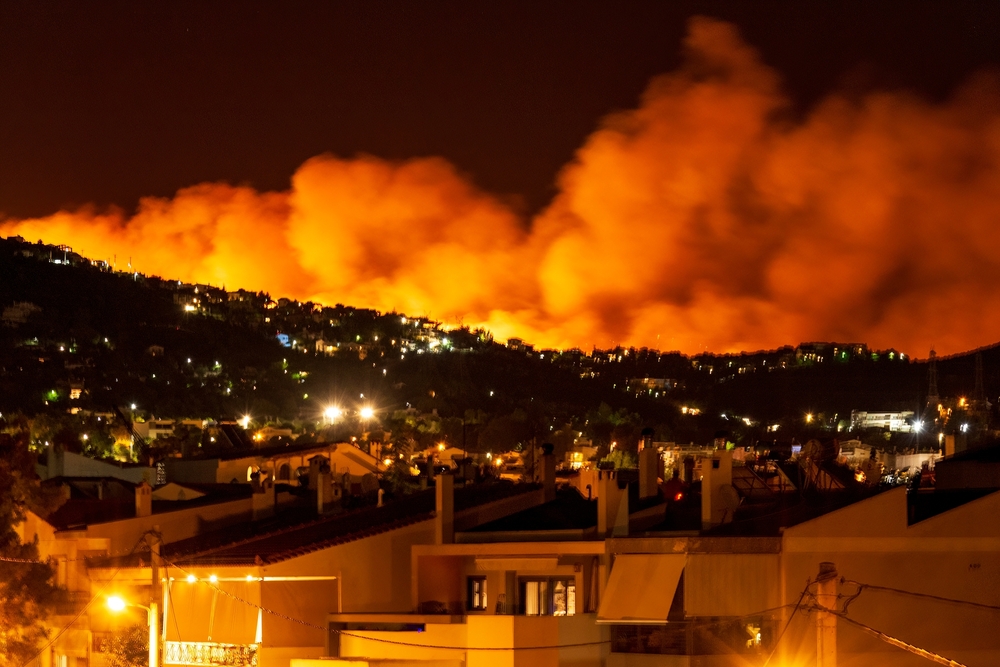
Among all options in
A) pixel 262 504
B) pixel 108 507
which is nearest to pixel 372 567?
pixel 262 504

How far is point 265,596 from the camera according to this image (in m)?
33.0

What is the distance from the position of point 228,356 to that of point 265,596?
406 ft

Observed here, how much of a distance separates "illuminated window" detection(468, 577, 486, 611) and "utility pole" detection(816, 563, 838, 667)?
14952 mm

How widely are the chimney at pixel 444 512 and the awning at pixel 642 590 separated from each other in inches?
230

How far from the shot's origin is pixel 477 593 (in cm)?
3434

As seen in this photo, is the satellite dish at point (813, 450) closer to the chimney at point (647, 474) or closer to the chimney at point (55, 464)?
the chimney at point (647, 474)

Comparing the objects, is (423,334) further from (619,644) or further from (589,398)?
(619,644)

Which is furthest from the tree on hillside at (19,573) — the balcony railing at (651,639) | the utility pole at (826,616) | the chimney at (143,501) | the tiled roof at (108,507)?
the utility pole at (826,616)

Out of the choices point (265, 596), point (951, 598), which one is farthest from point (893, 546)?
point (265, 596)

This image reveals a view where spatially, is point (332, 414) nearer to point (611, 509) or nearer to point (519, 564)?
point (519, 564)

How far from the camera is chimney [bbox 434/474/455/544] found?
116 ft

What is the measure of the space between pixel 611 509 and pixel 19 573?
563 inches

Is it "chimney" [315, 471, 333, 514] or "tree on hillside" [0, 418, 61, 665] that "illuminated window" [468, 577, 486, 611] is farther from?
"tree on hillside" [0, 418, 61, 665]

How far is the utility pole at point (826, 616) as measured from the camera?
1948 centimetres
